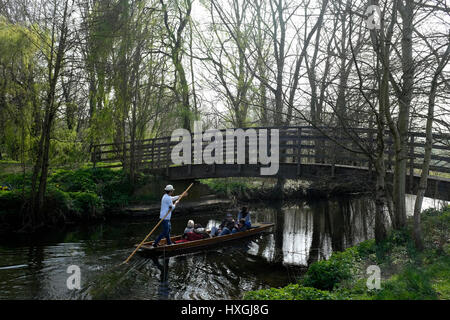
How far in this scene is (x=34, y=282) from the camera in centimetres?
750

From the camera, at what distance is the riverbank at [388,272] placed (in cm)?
561

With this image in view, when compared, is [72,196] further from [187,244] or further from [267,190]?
[267,190]

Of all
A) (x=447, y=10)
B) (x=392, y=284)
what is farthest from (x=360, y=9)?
(x=392, y=284)

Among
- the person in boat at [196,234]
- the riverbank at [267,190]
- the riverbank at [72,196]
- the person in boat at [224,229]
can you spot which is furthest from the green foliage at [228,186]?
the person in boat at [196,234]

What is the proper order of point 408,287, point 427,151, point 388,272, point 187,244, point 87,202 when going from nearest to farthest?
point 408,287
point 388,272
point 427,151
point 187,244
point 87,202

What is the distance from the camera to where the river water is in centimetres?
748

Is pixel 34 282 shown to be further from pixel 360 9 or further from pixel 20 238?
pixel 360 9

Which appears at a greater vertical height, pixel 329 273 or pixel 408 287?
pixel 408 287

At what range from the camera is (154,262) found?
31.9 ft

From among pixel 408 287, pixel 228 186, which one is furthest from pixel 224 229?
pixel 228 186

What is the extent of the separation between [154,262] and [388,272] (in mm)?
5645

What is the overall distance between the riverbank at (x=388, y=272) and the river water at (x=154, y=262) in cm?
165

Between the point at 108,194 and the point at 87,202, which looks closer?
the point at 87,202

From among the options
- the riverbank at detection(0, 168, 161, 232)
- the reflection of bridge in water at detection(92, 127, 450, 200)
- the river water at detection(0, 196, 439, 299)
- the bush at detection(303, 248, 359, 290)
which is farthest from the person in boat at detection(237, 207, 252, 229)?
the riverbank at detection(0, 168, 161, 232)
